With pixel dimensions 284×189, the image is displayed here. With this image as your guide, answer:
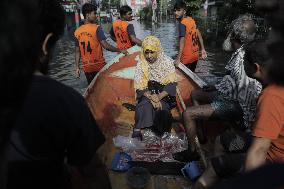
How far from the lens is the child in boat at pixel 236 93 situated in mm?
3404

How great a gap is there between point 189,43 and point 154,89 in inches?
80.9

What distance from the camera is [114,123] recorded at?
5.15 metres

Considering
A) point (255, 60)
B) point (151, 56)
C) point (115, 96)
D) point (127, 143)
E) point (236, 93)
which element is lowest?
point (127, 143)

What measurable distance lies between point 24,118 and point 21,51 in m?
0.67

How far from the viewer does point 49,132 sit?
4.43ft

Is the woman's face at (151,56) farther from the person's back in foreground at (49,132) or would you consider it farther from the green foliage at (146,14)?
the green foliage at (146,14)

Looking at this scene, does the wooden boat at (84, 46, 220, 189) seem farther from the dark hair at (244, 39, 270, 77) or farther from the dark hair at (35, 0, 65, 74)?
the dark hair at (35, 0, 65, 74)

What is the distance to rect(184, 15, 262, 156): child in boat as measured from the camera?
3404mm

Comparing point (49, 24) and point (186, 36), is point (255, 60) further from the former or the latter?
point (186, 36)

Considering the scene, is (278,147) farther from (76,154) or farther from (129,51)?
(129,51)

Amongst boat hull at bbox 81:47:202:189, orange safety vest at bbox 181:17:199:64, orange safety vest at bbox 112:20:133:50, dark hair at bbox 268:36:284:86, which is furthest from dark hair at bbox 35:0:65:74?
orange safety vest at bbox 112:20:133:50

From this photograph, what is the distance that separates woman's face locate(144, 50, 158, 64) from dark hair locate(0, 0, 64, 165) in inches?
161

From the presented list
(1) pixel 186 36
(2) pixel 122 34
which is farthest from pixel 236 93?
(2) pixel 122 34

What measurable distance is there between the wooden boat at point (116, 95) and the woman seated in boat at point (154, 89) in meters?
0.33
